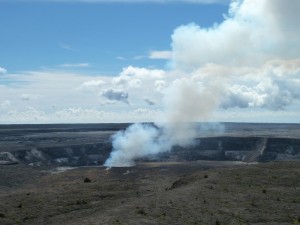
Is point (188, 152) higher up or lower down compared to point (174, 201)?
lower down

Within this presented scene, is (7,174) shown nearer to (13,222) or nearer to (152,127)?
(13,222)

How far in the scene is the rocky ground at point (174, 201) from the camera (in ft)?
112

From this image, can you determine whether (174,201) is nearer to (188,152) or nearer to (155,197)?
(155,197)

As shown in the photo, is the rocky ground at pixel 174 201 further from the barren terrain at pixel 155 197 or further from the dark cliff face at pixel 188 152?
the dark cliff face at pixel 188 152

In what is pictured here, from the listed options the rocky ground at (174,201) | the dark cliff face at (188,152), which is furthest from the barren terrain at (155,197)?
the dark cliff face at (188,152)

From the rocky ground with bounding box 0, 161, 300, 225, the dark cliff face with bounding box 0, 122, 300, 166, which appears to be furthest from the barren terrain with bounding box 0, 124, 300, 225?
the dark cliff face with bounding box 0, 122, 300, 166

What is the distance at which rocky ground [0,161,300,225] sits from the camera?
34156 millimetres

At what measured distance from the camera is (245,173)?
56.5 meters

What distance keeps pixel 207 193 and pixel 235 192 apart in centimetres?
299

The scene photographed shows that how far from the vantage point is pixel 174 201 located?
39094 mm

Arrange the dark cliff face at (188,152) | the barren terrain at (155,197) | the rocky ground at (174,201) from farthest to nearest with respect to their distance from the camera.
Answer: the dark cliff face at (188,152)
the barren terrain at (155,197)
the rocky ground at (174,201)

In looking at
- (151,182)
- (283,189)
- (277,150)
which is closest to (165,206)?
(283,189)

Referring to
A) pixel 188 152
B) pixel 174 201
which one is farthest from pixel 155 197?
pixel 188 152

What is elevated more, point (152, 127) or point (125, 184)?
point (152, 127)
